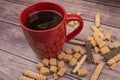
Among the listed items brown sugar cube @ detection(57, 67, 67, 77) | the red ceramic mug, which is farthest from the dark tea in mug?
brown sugar cube @ detection(57, 67, 67, 77)

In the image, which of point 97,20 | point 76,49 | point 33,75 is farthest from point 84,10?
point 33,75

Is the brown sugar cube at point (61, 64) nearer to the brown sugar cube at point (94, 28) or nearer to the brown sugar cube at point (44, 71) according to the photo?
the brown sugar cube at point (44, 71)

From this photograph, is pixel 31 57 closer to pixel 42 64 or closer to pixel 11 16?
pixel 42 64

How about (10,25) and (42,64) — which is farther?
A: (10,25)

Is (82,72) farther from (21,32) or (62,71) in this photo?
(21,32)

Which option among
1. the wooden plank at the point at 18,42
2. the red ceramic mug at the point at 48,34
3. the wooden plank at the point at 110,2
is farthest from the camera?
the wooden plank at the point at 110,2

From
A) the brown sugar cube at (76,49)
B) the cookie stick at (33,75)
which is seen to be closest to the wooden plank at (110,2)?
the brown sugar cube at (76,49)

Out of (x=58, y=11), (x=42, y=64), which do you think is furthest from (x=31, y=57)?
(x=58, y=11)
